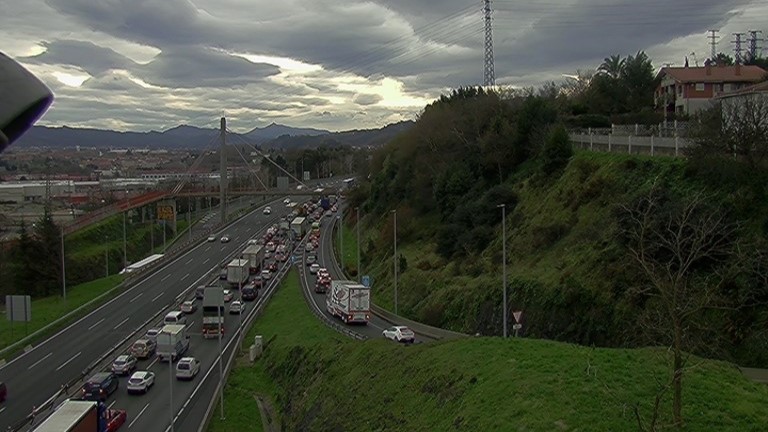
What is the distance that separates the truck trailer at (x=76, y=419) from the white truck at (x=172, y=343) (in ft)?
34.7

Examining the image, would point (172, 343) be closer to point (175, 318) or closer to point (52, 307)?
point (175, 318)

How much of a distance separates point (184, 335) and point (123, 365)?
520 centimetres

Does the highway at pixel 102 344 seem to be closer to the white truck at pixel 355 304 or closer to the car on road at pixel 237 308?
Answer: the car on road at pixel 237 308

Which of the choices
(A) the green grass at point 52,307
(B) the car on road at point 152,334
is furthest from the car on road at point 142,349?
(A) the green grass at point 52,307

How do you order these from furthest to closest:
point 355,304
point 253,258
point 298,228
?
point 298,228, point 253,258, point 355,304

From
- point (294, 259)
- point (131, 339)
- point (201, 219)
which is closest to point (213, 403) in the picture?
point (131, 339)

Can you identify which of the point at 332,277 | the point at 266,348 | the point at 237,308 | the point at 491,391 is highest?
the point at 491,391

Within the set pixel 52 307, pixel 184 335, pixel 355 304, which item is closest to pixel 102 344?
pixel 184 335

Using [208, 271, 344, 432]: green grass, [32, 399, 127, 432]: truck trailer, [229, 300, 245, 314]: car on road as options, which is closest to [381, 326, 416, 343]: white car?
[208, 271, 344, 432]: green grass

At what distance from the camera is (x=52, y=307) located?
51000mm

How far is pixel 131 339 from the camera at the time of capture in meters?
39.7

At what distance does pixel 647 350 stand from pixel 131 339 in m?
29.9

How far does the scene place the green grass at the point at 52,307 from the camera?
4191 centimetres

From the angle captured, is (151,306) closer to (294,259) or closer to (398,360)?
(294,259)
